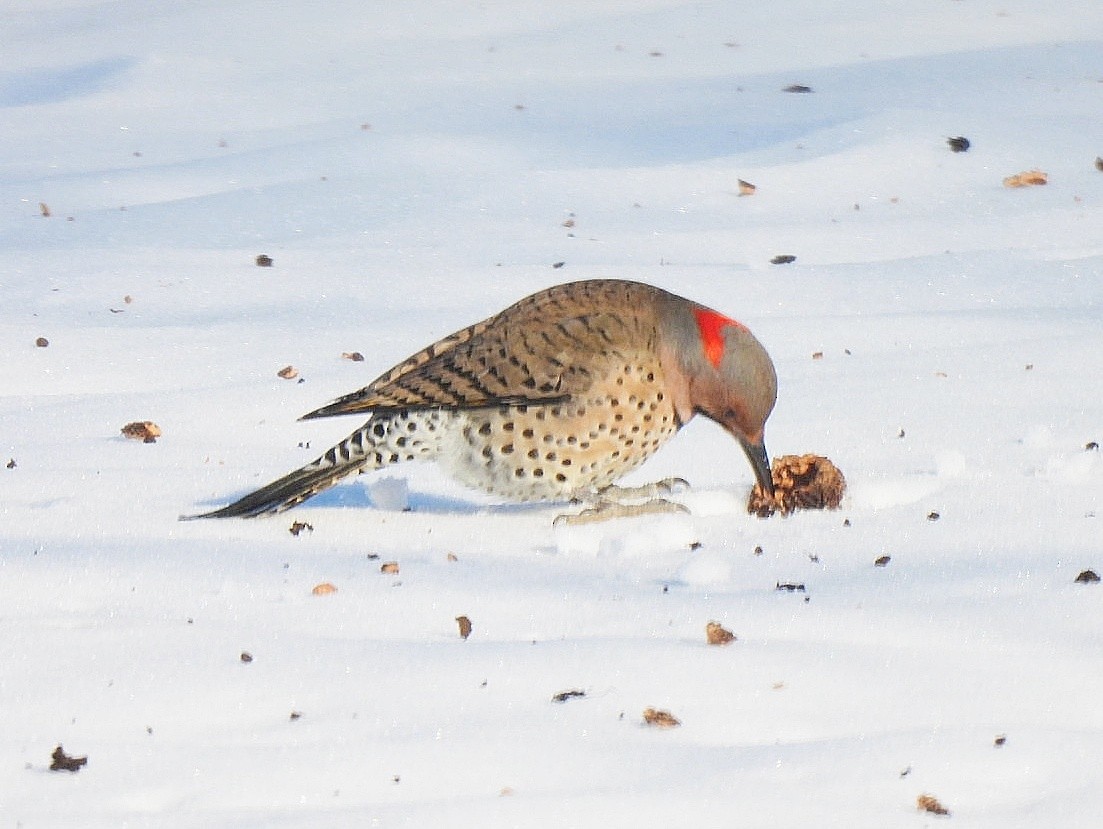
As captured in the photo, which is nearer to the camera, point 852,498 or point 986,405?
point 852,498

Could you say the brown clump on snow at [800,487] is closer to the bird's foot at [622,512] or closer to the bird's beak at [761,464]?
the bird's beak at [761,464]

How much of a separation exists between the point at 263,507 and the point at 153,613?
2.49 feet

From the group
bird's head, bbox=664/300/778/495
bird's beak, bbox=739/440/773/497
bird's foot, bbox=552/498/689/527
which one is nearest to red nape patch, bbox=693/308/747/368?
bird's head, bbox=664/300/778/495

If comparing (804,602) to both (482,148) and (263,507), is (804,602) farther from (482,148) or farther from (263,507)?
(482,148)

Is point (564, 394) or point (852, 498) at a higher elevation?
point (564, 394)

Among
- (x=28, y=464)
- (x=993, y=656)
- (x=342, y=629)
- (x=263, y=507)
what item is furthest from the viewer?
(x=28, y=464)

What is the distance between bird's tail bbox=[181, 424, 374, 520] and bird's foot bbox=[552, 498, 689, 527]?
1.70ft

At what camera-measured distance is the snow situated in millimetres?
2936

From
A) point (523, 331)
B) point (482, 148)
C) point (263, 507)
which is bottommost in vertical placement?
point (482, 148)

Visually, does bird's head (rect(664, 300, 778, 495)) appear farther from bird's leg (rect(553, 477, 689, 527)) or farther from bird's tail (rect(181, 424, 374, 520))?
bird's tail (rect(181, 424, 374, 520))

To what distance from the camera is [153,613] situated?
12.0 ft

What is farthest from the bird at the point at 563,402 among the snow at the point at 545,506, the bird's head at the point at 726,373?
the snow at the point at 545,506

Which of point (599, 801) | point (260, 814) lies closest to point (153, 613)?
point (260, 814)

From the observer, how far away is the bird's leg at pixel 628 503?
445 centimetres
